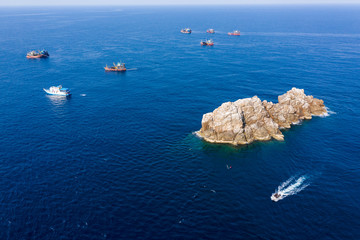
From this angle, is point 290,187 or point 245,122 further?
point 245,122

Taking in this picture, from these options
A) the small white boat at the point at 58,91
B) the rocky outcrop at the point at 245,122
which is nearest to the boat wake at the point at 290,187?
the rocky outcrop at the point at 245,122

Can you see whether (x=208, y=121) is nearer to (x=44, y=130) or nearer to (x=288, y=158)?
(x=288, y=158)

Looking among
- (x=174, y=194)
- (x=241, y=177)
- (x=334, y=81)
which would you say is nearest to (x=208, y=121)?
(x=241, y=177)

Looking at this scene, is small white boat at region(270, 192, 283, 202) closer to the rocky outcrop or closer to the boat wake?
the boat wake

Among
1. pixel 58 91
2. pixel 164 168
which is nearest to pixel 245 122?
pixel 164 168

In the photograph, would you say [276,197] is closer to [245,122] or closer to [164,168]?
[164,168]

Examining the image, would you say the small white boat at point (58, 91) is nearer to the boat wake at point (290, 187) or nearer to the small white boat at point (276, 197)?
the small white boat at point (276, 197)

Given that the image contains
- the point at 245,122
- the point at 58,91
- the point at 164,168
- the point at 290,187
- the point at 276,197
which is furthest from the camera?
the point at 58,91
